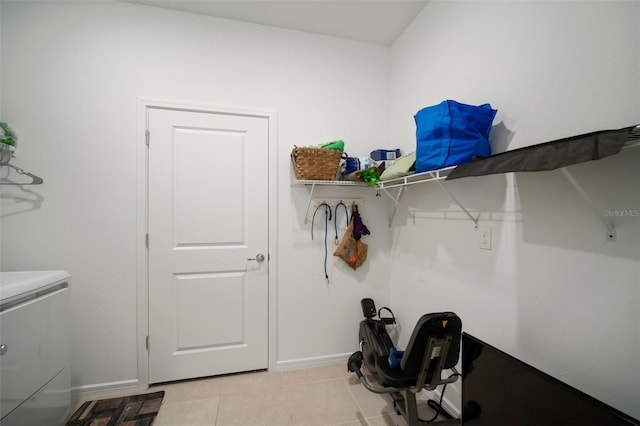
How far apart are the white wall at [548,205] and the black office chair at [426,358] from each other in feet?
0.96

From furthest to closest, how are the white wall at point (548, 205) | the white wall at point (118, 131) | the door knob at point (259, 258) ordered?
the door knob at point (259, 258)
the white wall at point (118, 131)
the white wall at point (548, 205)

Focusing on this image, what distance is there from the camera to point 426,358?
121 cm

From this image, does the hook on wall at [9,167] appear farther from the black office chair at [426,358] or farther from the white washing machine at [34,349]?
the black office chair at [426,358]

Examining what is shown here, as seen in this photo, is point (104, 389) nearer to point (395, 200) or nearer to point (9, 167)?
point (9, 167)

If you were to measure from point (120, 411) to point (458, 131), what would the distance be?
2.71 metres

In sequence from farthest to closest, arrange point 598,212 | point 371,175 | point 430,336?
point 371,175
point 430,336
point 598,212

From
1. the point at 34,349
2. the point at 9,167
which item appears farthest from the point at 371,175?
the point at 9,167

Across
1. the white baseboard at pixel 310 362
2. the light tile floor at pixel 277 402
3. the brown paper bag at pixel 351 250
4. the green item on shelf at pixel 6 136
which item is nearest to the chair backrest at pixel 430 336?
the light tile floor at pixel 277 402

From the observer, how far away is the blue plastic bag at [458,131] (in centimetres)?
122

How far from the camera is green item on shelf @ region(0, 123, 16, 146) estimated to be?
5.15 feet

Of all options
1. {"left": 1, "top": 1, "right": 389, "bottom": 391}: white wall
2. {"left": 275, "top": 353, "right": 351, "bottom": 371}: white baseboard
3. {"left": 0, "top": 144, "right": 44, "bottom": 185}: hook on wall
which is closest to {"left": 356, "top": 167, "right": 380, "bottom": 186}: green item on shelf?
{"left": 1, "top": 1, "right": 389, "bottom": 391}: white wall

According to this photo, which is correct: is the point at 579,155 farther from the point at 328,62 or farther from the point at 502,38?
the point at 328,62

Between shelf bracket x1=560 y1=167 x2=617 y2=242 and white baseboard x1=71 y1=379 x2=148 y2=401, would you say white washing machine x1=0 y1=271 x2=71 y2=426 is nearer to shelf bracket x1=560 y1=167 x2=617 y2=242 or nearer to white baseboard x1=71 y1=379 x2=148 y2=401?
white baseboard x1=71 y1=379 x2=148 y2=401

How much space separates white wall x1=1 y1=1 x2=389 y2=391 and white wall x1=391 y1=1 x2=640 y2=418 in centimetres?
103
